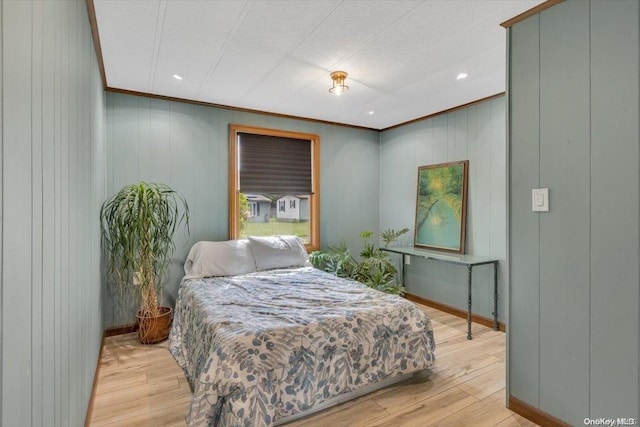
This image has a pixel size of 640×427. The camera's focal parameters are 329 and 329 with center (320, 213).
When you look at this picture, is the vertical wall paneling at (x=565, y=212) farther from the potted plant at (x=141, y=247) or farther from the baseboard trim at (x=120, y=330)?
the baseboard trim at (x=120, y=330)

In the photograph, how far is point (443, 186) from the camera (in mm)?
4016

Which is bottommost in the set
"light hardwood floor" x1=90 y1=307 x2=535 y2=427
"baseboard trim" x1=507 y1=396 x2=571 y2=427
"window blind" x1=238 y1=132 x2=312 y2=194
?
"light hardwood floor" x1=90 y1=307 x2=535 y2=427

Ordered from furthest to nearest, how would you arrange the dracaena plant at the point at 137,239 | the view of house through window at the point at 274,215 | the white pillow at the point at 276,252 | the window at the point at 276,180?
the view of house through window at the point at 274,215, the window at the point at 276,180, the white pillow at the point at 276,252, the dracaena plant at the point at 137,239

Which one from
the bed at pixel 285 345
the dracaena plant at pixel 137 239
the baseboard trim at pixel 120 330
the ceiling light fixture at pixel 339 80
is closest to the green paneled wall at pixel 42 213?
the bed at pixel 285 345

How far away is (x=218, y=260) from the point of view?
10.9 ft

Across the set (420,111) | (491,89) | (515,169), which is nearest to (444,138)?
(420,111)

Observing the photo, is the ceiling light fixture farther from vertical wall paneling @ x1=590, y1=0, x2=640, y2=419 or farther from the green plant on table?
the green plant on table

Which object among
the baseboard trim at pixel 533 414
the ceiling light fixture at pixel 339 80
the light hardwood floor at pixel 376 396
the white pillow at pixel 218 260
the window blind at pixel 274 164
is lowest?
the light hardwood floor at pixel 376 396

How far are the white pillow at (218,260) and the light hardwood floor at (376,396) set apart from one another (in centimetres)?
76

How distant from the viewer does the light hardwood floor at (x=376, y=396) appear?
199cm

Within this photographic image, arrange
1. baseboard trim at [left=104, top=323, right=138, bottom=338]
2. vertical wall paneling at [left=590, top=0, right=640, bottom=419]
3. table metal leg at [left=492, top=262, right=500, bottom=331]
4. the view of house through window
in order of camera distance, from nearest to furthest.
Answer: vertical wall paneling at [left=590, top=0, right=640, bottom=419] → baseboard trim at [left=104, top=323, right=138, bottom=338] → table metal leg at [left=492, top=262, right=500, bottom=331] → the view of house through window

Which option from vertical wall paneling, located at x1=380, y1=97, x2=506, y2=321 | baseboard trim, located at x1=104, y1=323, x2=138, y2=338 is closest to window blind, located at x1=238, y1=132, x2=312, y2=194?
vertical wall paneling, located at x1=380, y1=97, x2=506, y2=321

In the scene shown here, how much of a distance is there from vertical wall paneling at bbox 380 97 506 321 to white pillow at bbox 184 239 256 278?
7.38ft

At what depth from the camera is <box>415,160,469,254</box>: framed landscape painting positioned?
12.5 feet
